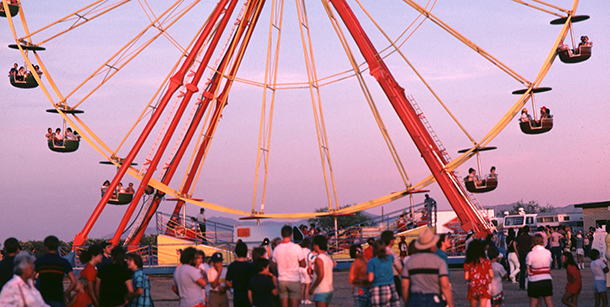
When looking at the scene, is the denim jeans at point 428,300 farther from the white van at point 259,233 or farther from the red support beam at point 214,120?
the red support beam at point 214,120

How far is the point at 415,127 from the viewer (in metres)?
31.1

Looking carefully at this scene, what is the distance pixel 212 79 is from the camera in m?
35.3

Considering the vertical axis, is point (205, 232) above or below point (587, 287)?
above

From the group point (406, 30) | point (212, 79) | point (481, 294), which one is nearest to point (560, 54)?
point (406, 30)

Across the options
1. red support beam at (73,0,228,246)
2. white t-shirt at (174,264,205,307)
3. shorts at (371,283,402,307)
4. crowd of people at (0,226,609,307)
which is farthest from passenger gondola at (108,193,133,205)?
shorts at (371,283,402,307)

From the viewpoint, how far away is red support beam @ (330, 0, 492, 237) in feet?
98.7

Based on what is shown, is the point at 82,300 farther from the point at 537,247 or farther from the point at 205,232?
the point at 205,232

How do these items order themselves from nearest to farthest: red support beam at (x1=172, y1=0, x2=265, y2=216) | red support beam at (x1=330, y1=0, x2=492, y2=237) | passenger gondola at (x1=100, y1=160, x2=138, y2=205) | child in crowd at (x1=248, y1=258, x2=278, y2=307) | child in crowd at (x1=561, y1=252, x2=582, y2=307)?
child in crowd at (x1=248, y1=258, x2=278, y2=307)
child in crowd at (x1=561, y1=252, x2=582, y2=307)
red support beam at (x1=330, y1=0, x2=492, y2=237)
passenger gondola at (x1=100, y1=160, x2=138, y2=205)
red support beam at (x1=172, y1=0, x2=265, y2=216)

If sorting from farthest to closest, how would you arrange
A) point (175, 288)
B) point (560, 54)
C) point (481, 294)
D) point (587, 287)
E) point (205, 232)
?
1. point (205, 232)
2. point (560, 54)
3. point (587, 287)
4. point (481, 294)
5. point (175, 288)

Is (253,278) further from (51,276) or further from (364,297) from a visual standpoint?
(51,276)

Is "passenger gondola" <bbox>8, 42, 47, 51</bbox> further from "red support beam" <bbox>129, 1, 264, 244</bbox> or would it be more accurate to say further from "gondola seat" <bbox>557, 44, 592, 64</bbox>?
"gondola seat" <bbox>557, 44, 592, 64</bbox>

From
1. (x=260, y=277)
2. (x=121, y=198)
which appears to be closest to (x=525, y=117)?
(x=121, y=198)

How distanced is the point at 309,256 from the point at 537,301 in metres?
4.48

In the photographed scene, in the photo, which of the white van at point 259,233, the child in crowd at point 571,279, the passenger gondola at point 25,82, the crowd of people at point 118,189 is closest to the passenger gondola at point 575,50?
the white van at point 259,233
